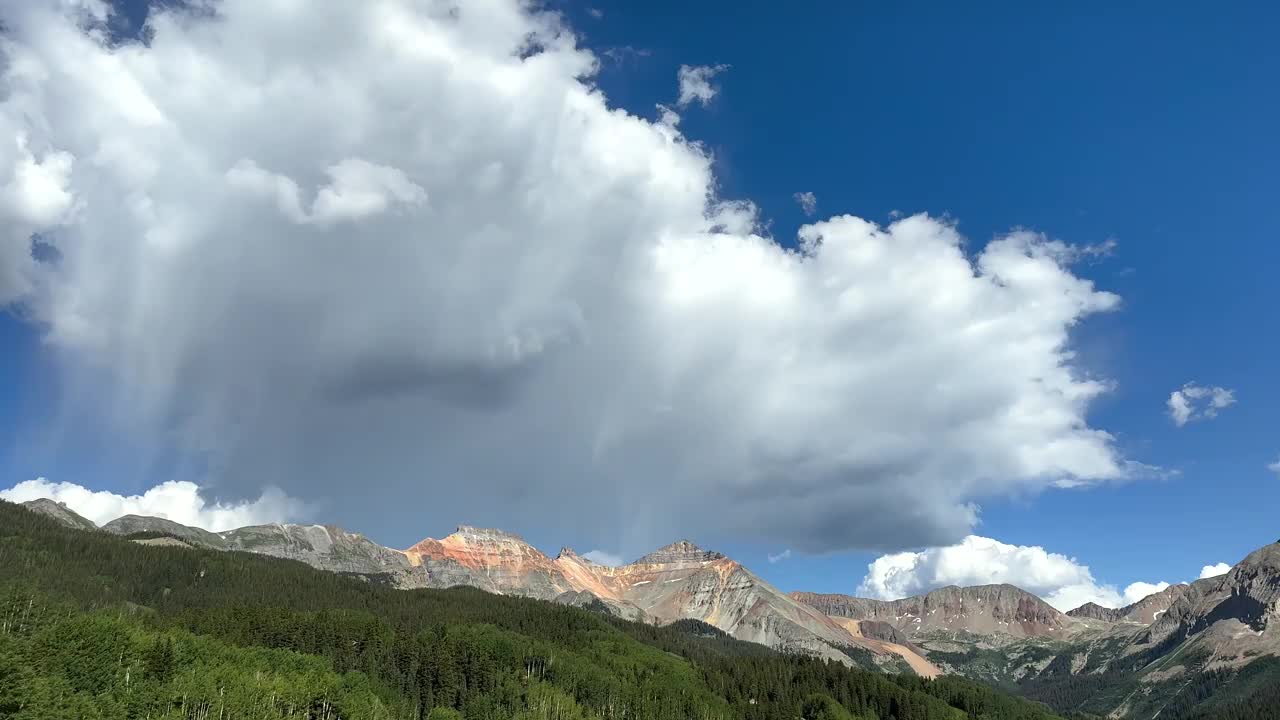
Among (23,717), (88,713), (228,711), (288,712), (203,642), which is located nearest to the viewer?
(23,717)

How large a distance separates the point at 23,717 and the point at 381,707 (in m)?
106

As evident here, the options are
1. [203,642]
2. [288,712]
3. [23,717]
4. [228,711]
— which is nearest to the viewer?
[23,717]

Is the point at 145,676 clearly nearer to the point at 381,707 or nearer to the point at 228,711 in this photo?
the point at 228,711

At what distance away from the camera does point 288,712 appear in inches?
6531

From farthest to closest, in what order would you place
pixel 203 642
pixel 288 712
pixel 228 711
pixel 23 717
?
pixel 203 642
pixel 288 712
pixel 228 711
pixel 23 717

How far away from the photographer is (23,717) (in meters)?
101

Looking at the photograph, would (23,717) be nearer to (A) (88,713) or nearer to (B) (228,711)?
(A) (88,713)

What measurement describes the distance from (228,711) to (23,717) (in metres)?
52.5

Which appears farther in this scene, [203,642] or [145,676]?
[203,642]

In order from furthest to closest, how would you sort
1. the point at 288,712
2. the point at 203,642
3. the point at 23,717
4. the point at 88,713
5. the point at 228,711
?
1. the point at 203,642
2. the point at 288,712
3. the point at 228,711
4. the point at 88,713
5. the point at 23,717

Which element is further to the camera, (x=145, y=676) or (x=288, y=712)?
(x=288, y=712)

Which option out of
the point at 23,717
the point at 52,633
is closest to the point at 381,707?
the point at 52,633

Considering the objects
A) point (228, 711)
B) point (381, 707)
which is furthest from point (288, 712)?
point (381, 707)

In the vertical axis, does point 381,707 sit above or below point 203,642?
below
